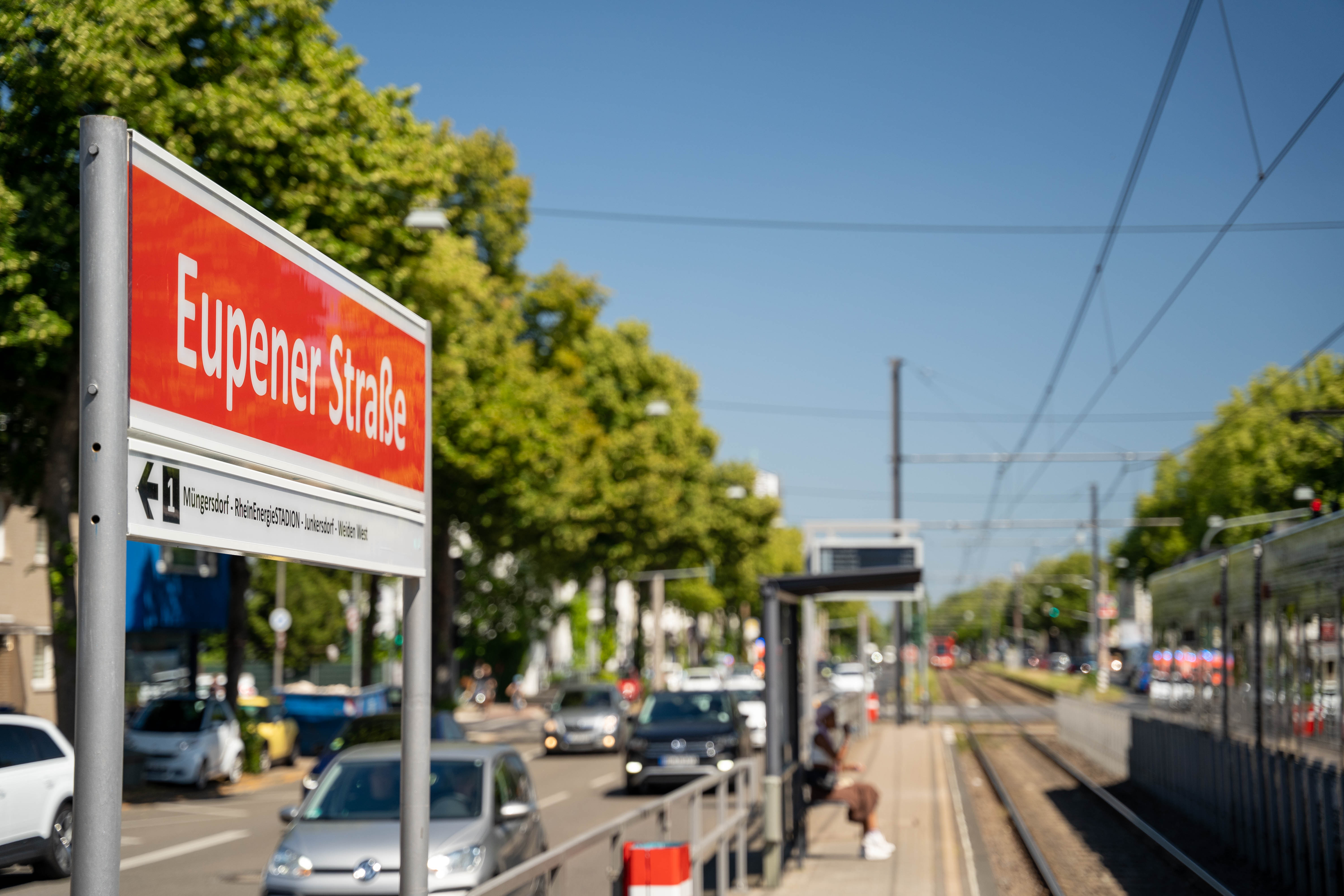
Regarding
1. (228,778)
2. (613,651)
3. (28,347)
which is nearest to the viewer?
(28,347)

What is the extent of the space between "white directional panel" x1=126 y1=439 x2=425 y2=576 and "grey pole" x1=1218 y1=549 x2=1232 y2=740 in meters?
15.2

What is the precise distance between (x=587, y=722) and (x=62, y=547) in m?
15.1

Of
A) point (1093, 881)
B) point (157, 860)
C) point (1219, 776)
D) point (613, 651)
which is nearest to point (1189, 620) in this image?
point (1219, 776)

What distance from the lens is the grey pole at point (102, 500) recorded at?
2.79m

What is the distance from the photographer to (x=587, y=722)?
33.4m

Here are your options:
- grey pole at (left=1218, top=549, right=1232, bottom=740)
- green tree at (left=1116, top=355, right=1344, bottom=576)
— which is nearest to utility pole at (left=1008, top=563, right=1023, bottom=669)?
green tree at (left=1116, top=355, right=1344, bottom=576)

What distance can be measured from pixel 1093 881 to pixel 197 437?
1370 centimetres

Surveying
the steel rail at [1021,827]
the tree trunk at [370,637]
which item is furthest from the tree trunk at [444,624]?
the steel rail at [1021,827]

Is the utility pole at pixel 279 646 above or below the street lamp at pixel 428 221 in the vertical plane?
below

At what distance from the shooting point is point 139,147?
10.1ft

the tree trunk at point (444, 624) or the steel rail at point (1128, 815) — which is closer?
the steel rail at point (1128, 815)

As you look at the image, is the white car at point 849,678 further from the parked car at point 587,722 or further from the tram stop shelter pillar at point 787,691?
the tram stop shelter pillar at point 787,691

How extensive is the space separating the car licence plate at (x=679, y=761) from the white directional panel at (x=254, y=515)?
58.4 feet

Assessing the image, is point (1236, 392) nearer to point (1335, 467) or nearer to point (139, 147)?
point (1335, 467)
